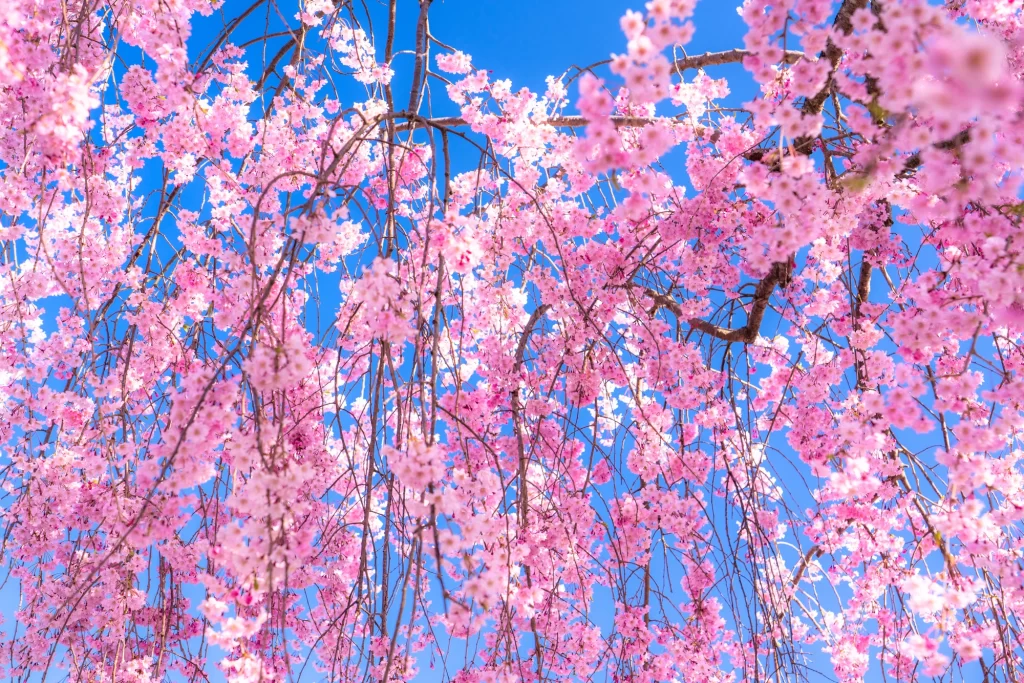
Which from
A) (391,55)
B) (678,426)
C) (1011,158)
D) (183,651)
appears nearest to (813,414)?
(678,426)

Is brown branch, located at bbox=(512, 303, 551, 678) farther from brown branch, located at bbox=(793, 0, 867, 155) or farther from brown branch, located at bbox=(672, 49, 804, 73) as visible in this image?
brown branch, located at bbox=(672, 49, 804, 73)

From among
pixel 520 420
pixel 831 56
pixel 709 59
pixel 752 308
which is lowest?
pixel 520 420

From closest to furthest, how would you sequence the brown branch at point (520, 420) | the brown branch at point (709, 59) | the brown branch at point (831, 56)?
the brown branch at point (520, 420) < the brown branch at point (831, 56) < the brown branch at point (709, 59)

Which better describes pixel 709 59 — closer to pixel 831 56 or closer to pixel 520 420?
pixel 831 56

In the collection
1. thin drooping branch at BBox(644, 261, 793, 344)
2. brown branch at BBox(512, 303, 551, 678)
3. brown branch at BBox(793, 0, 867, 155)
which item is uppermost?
brown branch at BBox(793, 0, 867, 155)

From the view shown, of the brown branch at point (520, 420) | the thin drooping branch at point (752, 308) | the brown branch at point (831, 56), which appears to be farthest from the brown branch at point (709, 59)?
the brown branch at point (520, 420)

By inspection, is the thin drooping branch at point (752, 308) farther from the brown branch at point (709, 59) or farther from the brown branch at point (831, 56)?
the brown branch at point (709, 59)

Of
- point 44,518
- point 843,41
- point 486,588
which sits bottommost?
point 486,588

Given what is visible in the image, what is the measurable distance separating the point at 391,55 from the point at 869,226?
224cm

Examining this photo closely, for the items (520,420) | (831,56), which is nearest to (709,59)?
(831,56)

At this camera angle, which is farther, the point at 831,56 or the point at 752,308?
the point at 752,308

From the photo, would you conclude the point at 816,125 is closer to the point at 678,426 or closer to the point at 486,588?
the point at 486,588

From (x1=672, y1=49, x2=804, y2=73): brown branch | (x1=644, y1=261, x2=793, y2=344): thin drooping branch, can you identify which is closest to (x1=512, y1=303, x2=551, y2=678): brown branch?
(x1=644, y1=261, x2=793, y2=344): thin drooping branch

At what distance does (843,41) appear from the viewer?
1613 millimetres
